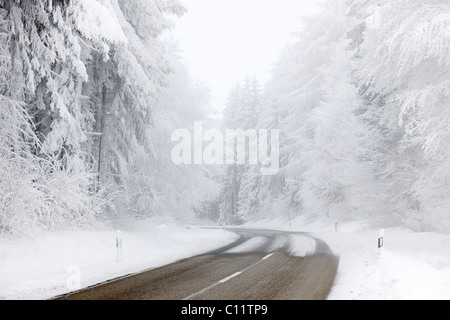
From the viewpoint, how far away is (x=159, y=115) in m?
25.4

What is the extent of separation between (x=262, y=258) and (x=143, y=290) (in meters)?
6.24

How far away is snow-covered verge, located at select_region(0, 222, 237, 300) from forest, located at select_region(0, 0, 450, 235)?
0.64 m

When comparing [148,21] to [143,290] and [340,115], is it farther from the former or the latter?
[340,115]

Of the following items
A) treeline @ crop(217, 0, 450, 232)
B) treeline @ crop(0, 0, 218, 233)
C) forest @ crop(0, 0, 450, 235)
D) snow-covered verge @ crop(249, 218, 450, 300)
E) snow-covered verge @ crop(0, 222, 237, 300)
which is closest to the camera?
snow-covered verge @ crop(249, 218, 450, 300)

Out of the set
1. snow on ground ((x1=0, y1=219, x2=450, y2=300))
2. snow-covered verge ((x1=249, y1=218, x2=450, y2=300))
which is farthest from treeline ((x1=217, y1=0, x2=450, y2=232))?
snow on ground ((x1=0, y1=219, x2=450, y2=300))

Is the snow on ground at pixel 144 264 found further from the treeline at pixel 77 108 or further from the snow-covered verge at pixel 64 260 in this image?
the treeline at pixel 77 108

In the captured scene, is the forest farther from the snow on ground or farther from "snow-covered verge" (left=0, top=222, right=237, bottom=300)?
the snow on ground

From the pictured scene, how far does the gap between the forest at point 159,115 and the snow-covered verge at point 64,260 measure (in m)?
0.64

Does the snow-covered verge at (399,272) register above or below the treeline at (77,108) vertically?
below

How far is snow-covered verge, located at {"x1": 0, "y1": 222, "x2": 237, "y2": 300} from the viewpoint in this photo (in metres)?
8.63

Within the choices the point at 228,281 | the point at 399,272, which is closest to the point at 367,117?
the point at 399,272

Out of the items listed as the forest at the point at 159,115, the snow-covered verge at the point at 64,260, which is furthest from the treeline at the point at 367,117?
the snow-covered verge at the point at 64,260

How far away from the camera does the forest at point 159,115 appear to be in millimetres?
11031

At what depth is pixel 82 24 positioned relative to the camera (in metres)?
9.25
